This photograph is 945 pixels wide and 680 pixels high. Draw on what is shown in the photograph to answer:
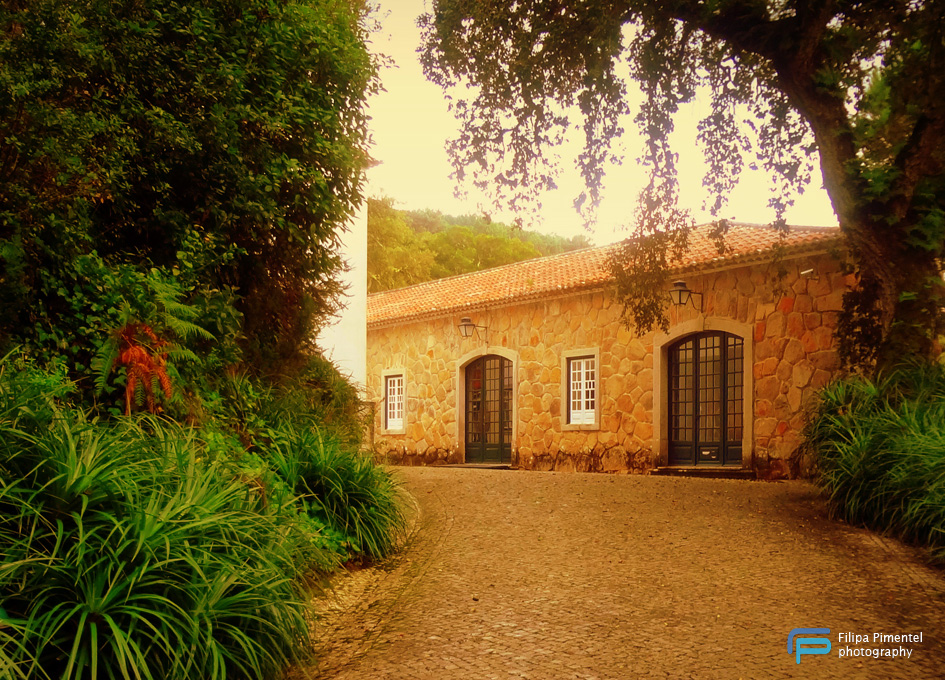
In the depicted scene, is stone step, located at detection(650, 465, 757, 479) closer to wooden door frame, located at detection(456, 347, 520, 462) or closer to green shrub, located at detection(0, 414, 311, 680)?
wooden door frame, located at detection(456, 347, 520, 462)

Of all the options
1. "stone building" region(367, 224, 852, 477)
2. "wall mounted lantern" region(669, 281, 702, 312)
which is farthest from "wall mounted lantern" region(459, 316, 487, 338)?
"wall mounted lantern" region(669, 281, 702, 312)

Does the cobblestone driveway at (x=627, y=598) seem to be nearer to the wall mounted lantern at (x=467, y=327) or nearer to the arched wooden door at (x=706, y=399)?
the arched wooden door at (x=706, y=399)

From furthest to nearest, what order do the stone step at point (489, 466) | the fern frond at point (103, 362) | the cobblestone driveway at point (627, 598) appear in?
1. the stone step at point (489, 466)
2. the fern frond at point (103, 362)
3. the cobblestone driveway at point (627, 598)

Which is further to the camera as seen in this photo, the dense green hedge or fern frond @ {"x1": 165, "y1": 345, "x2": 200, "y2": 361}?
fern frond @ {"x1": 165, "y1": 345, "x2": 200, "y2": 361}

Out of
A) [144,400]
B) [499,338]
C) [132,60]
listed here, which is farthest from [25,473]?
[499,338]

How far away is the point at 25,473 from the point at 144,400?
1.36 m

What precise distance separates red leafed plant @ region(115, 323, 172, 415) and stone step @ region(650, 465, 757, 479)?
1015 cm

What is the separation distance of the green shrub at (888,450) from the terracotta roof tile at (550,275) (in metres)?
3.39

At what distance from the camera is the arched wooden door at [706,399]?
13.7 meters

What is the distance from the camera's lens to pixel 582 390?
16.2m

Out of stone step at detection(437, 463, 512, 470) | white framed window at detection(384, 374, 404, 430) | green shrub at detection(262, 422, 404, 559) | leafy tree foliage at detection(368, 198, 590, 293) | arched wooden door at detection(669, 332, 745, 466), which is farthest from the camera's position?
leafy tree foliage at detection(368, 198, 590, 293)

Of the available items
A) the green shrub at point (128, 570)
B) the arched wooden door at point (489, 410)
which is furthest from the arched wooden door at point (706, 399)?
the green shrub at point (128, 570)

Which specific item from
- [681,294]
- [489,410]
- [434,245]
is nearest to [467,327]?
[489,410]

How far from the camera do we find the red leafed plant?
4.88m
